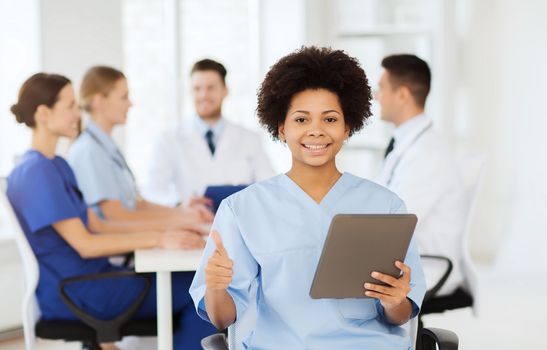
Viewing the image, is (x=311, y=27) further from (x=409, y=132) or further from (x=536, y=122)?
(x=409, y=132)

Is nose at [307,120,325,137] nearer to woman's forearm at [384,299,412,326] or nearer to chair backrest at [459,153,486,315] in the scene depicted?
woman's forearm at [384,299,412,326]

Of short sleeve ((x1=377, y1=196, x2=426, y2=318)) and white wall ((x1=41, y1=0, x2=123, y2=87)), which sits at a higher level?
white wall ((x1=41, y1=0, x2=123, y2=87))

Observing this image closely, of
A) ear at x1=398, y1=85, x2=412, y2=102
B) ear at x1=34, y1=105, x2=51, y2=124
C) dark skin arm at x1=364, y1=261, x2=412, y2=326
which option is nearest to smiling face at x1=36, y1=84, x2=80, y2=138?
ear at x1=34, y1=105, x2=51, y2=124

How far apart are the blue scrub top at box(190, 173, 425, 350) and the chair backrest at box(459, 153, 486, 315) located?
1258mm

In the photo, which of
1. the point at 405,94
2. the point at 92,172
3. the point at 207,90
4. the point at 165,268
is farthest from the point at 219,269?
the point at 207,90

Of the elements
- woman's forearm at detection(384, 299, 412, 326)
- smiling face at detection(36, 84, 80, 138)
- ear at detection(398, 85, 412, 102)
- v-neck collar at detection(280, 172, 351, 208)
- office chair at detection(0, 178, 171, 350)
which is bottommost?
office chair at detection(0, 178, 171, 350)

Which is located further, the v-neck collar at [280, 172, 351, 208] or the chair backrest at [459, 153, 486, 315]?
the chair backrest at [459, 153, 486, 315]

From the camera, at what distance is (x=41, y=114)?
9.98 ft

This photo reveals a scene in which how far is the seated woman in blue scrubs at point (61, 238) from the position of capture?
2.84 metres

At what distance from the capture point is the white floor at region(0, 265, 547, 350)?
14.1 ft

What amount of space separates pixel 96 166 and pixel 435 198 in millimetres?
1276

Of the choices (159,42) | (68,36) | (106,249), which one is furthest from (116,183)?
(159,42)

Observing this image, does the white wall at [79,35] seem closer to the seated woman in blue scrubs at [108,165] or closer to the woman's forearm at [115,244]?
the seated woman in blue scrubs at [108,165]

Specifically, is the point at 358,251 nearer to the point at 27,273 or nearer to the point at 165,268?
the point at 165,268
